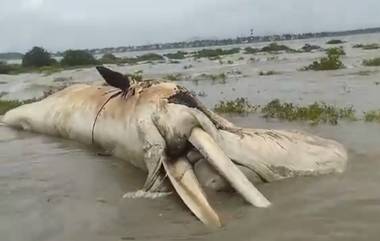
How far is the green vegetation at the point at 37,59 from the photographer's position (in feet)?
148

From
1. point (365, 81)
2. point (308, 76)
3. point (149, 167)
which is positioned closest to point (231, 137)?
point (149, 167)

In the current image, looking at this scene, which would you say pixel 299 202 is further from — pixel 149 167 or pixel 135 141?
pixel 135 141

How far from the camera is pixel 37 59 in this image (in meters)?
45.4

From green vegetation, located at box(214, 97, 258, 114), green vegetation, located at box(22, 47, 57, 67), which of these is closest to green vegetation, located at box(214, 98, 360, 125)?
green vegetation, located at box(214, 97, 258, 114)

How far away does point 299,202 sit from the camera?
509 cm

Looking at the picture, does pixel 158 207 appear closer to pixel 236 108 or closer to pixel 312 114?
pixel 312 114

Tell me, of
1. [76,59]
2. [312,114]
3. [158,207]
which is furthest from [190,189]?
[76,59]

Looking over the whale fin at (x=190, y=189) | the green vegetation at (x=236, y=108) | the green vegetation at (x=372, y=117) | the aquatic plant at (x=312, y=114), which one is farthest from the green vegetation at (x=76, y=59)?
the whale fin at (x=190, y=189)

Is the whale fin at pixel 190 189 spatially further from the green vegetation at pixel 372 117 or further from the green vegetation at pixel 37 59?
the green vegetation at pixel 37 59

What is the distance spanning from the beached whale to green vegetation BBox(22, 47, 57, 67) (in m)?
39.3

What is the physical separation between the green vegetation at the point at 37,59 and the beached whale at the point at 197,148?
129ft

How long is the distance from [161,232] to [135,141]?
1928mm

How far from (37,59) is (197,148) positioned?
137 ft

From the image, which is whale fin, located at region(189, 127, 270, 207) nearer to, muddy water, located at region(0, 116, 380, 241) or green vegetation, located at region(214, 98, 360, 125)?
muddy water, located at region(0, 116, 380, 241)
